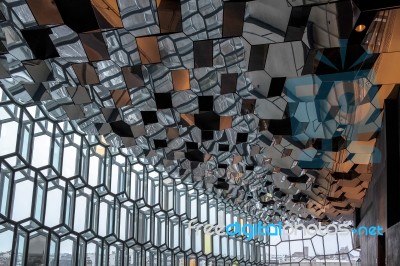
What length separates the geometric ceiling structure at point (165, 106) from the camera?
18.8 ft

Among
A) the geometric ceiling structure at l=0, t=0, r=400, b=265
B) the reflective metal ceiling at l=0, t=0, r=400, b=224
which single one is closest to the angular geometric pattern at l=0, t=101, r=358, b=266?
the geometric ceiling structure at l=0, t=0, r=400, b=265

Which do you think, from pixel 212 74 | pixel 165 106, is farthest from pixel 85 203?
pixel 212 74

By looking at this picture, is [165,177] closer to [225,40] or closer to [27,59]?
[27,59]

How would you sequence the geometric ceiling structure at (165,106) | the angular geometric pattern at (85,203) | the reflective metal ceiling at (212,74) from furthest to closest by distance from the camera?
the angular geometric pattern at (85,203) < the geometric ceiling structure at (165,106) < the reflective metal ceiling at (212,74)

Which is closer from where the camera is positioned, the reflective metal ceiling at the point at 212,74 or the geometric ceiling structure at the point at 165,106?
the reflective metal ceiling at the point at 212,74

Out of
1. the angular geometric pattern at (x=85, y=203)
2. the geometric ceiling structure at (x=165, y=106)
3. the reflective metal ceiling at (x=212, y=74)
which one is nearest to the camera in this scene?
the reflective metal ceiling at (x=212, y=74)

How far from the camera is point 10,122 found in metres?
9.39

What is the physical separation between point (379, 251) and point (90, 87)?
28.3ft

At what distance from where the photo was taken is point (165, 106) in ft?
30.3

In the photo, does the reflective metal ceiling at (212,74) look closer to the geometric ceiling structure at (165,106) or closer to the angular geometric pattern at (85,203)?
the geometric ceiling structure at (165,106)

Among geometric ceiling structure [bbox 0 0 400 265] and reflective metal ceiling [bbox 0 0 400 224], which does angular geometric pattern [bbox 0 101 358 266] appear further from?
reflective metal ceiling [bbox 0 0 400 224]

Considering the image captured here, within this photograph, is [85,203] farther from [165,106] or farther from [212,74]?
[212,74]

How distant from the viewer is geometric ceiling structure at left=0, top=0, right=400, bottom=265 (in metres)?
5.74

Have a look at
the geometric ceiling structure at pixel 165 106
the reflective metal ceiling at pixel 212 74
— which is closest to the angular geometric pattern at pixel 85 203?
the geometric ceiling structure at pixel 165 106
